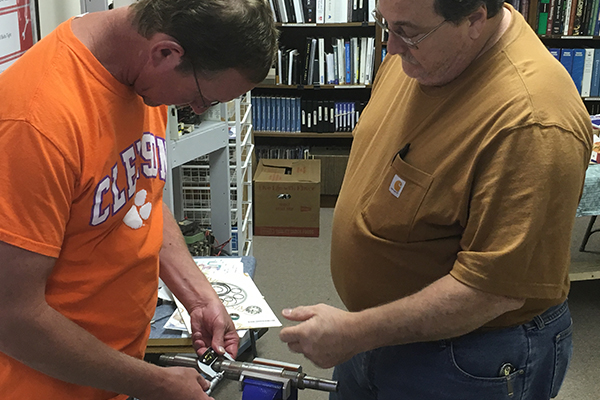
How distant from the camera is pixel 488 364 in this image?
117 centimetres

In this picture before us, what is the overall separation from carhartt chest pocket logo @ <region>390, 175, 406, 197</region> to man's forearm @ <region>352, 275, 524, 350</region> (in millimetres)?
200

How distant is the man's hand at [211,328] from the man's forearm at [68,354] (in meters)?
0.30

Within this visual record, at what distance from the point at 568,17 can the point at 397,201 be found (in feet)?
11.9

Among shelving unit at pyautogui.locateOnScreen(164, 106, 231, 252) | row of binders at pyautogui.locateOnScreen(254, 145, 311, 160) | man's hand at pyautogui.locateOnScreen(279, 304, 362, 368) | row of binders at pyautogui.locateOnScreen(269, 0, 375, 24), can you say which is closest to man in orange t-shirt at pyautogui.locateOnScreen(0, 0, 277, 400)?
man's hand at pyautogui.locateOnScreen(279, 304, 362, 368)

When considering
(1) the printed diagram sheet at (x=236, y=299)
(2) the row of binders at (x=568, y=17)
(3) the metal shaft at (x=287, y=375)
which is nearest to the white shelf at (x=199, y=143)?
(1) the printed diagram sheet at (x=236, y=299)

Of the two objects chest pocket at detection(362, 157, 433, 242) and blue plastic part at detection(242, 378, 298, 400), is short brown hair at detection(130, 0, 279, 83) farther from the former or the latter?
blue plastic part at detection(242, 378, 298, 400)

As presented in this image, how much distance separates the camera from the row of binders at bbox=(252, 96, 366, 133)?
170 inches

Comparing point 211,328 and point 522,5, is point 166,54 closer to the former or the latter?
point 211,328

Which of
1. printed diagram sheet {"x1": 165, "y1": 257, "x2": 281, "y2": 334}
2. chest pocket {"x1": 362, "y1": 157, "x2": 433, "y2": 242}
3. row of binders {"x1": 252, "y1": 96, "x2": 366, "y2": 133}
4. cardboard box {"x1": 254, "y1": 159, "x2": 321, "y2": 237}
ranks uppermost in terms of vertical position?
chest pocket {"x1": 362, "y1": 157, "x2": 433, "y2": 242}

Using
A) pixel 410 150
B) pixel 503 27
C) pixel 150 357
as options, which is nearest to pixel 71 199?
pixel 410 150

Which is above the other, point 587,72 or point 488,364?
point 587,72

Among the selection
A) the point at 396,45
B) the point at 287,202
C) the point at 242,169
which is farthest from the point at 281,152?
the point at 396,45

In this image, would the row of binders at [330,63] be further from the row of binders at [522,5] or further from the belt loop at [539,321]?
the belt loop at [539,321]

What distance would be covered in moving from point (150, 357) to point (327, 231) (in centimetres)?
214
